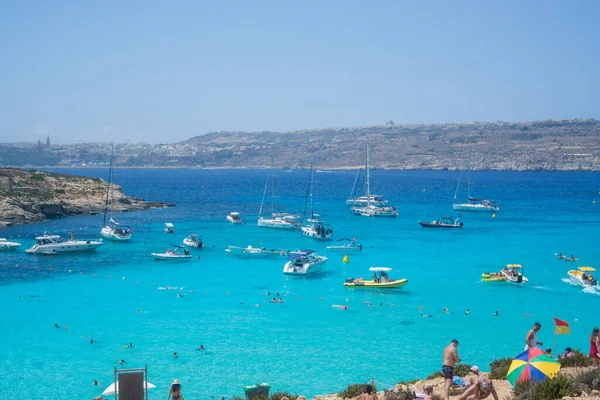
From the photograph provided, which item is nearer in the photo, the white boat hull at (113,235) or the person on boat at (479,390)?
the person on boat at (479,390)

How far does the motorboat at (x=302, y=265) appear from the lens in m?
49.8

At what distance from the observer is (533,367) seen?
1814cm

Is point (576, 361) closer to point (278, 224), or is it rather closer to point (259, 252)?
point (259, 252)

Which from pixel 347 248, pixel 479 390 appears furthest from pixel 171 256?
pixel 479 390

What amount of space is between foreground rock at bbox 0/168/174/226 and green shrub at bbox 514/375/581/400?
2936 inches

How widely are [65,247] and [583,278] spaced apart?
45.8 metres

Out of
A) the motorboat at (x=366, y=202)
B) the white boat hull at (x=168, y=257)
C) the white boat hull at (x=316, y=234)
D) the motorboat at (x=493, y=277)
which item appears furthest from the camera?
the motorboat at (x=366, y=202)

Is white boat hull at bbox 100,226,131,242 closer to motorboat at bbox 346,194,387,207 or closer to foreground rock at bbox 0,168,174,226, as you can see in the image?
foreground rock at bbox 0,168,174,226

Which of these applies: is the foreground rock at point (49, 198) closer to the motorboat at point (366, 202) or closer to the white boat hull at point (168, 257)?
the white boat hull at point (168, 257)

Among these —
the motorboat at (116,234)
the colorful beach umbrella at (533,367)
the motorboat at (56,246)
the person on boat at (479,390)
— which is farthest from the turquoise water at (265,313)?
the person on boat at (479,390)

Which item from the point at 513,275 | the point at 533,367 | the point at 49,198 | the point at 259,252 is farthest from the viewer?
the point at 49,198

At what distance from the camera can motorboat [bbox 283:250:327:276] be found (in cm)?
4975

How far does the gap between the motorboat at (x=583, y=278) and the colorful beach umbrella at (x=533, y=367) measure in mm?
29395

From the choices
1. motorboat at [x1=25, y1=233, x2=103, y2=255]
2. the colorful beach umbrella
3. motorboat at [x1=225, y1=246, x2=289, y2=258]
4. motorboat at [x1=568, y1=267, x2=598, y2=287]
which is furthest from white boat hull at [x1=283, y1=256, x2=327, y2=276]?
the colorful beach umbrella
